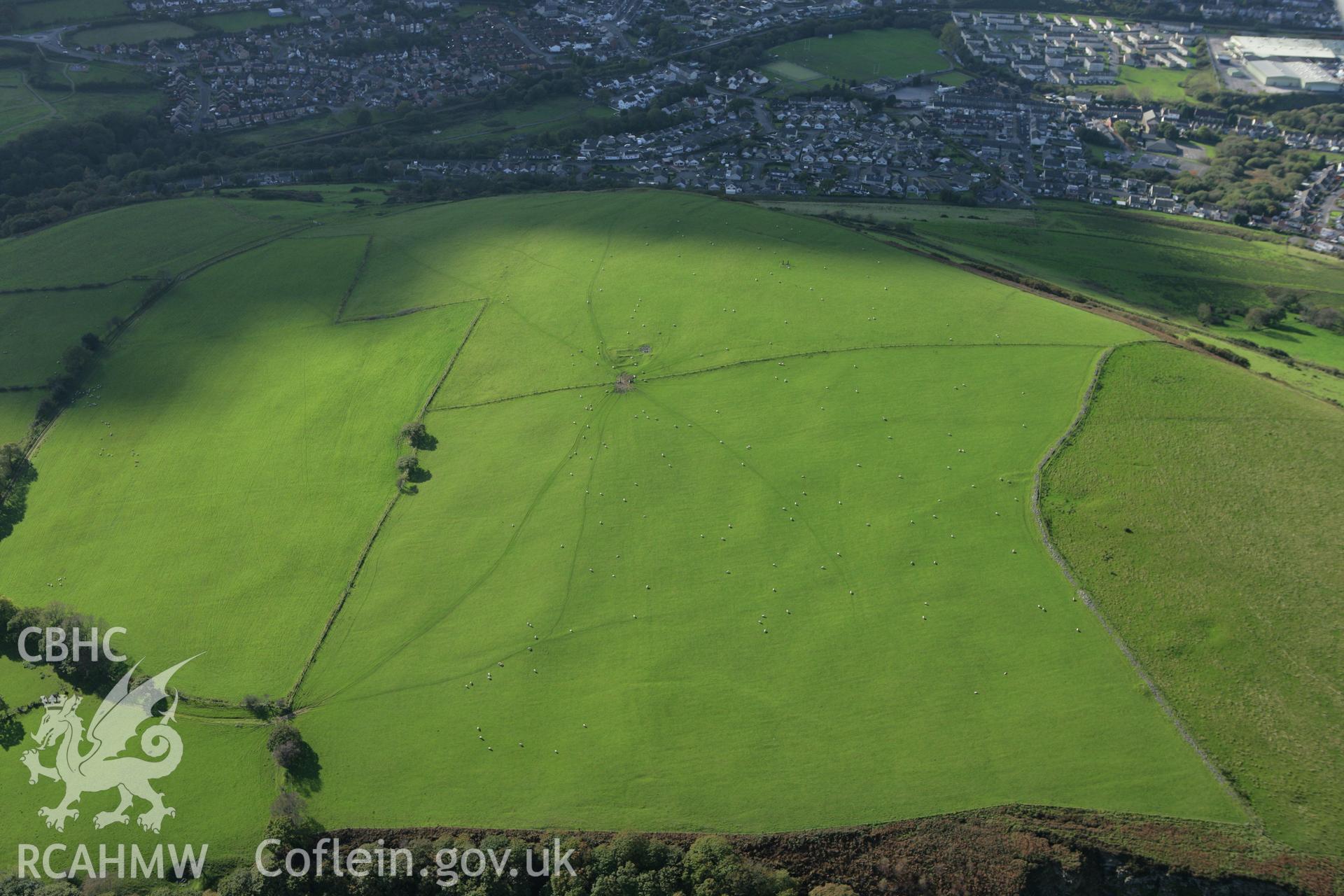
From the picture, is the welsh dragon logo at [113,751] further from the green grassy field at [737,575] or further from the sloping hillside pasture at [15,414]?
the sloping hillside pasture at [15,414]

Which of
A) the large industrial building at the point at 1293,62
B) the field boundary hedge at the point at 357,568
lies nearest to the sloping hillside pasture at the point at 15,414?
the field boundary hedge at the point at 357,568

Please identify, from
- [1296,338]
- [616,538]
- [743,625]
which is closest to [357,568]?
[616,538]

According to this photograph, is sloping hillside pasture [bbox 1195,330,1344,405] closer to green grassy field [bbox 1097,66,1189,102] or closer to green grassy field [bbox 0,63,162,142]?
green grassy field [bbox 1097,66,1189,102]

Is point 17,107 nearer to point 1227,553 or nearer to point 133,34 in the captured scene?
point 133,34

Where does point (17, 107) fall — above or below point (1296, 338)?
above

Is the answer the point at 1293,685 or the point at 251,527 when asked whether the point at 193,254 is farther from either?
the point at 1293,685

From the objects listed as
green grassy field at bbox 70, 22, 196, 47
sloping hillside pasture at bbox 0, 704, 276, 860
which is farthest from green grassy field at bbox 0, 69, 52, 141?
sloping hillside pasture at bbox 0, 704, 276, 860
